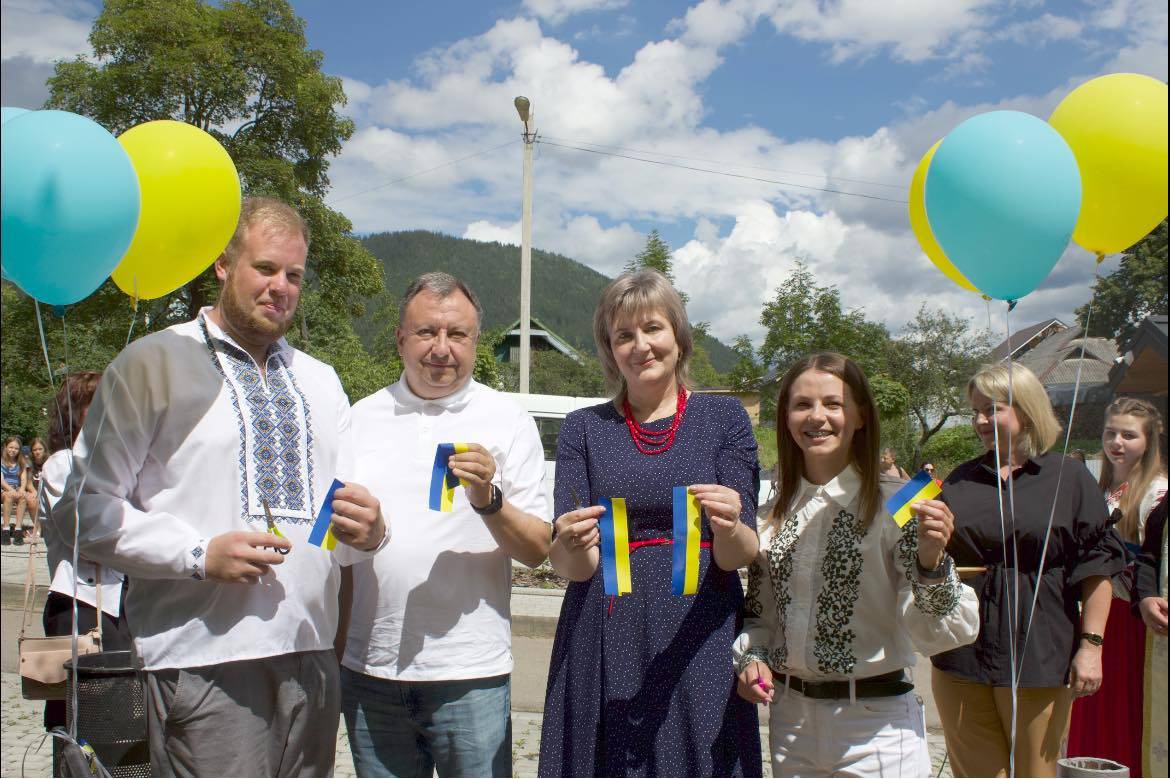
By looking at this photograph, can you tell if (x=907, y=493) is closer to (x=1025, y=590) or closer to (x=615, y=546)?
(x=615, y=546)

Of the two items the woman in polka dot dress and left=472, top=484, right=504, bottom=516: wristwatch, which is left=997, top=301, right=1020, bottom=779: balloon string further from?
left=472, top=484, right=504, bottom=516: wristwatch

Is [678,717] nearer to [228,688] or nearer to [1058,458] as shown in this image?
[228,688]

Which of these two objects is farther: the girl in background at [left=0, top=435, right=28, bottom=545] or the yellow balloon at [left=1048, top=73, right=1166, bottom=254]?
the girl in background at [left=0, top=435, right=28, bottom=545]

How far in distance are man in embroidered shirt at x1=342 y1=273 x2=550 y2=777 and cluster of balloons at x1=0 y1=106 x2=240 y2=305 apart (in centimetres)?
62

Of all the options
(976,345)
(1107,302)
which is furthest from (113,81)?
(976,345)

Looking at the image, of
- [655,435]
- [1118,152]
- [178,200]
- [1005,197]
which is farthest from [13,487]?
[1118,152]

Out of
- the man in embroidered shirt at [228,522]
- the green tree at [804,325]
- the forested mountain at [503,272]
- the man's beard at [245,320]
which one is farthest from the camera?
the forested mountain at [503,272]

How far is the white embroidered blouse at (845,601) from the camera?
2.08 metres

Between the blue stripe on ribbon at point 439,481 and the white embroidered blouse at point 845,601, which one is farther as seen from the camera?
the blue stripe on ribbon at point 439,481

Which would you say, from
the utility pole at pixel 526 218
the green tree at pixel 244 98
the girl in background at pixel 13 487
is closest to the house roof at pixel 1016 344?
the utility pole at pixel 526 218

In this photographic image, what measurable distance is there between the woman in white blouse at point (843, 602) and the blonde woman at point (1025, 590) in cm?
82

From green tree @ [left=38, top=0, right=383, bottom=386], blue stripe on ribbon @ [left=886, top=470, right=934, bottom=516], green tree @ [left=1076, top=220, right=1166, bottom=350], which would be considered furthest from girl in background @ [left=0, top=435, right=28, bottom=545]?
green tree @ [left=1076, top=220, right=1166, bottom=350]

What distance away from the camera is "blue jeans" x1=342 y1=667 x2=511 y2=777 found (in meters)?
2.31

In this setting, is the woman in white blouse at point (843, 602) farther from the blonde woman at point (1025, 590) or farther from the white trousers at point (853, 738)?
the blonde woman at point (1025, 590)
